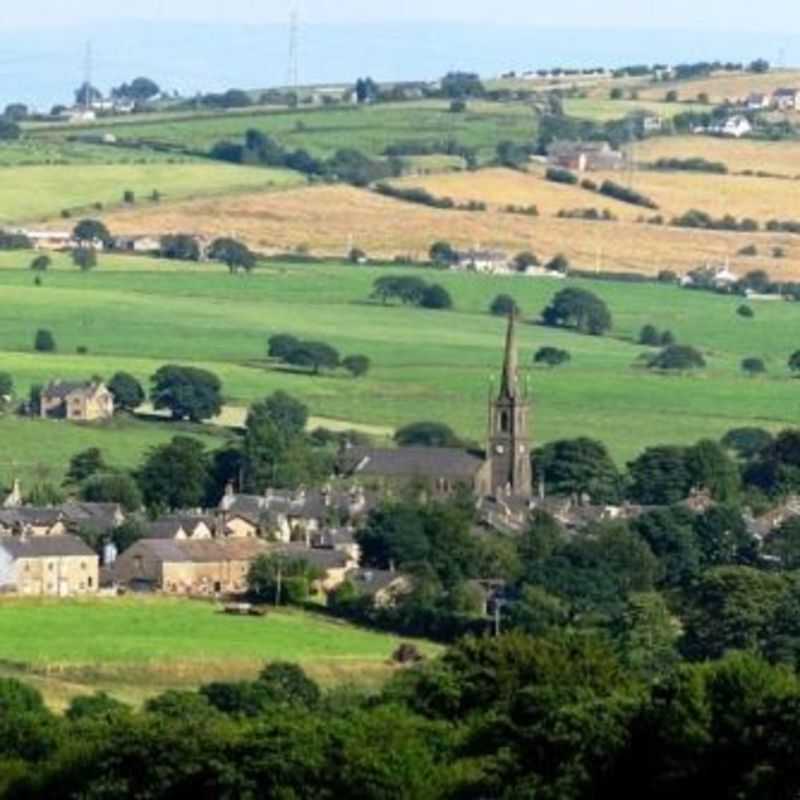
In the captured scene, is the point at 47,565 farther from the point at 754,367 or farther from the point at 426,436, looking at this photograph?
the point at 754,367

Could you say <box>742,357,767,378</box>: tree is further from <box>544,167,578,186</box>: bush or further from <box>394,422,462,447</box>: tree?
<box>544,167,578,186</box>: bush

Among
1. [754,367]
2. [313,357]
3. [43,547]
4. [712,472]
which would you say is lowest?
[754,367]

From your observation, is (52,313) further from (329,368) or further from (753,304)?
(753,304)

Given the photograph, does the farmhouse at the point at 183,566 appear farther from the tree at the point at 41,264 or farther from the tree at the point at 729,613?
the tree at the point at 41,264

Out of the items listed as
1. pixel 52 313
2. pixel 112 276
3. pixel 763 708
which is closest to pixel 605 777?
pixel 763 708

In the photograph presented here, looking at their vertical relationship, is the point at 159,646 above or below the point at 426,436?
above

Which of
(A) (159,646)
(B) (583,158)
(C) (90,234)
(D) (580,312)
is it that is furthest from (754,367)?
(A) (159,646)
